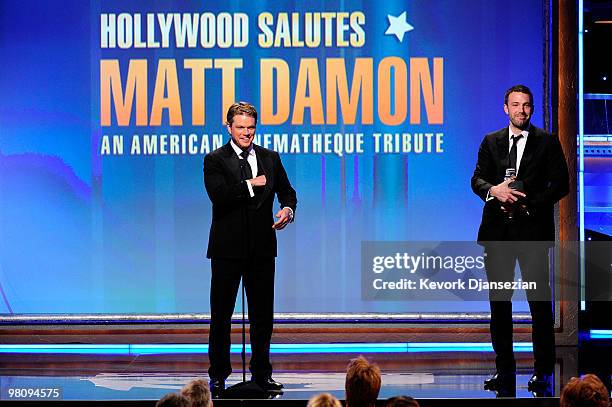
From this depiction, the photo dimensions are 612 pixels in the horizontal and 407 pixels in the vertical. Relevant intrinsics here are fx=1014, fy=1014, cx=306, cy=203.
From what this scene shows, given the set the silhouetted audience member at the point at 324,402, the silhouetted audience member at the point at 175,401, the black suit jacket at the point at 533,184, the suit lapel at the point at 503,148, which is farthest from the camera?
the suit lapel at the point at 503,148

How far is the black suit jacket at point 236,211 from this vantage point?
5055 mm

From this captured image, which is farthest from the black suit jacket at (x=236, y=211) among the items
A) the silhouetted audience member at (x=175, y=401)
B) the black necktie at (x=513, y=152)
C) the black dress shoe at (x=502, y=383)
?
the silhouetted audience member at (x=175, y=401)

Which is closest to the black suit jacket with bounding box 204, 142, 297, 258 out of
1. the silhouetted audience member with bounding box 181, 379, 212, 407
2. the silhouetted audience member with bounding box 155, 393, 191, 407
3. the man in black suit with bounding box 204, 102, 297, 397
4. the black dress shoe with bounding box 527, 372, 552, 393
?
the man in black suit with bounding box 204, 102, 297, 397

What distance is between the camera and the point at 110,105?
659 centimetres

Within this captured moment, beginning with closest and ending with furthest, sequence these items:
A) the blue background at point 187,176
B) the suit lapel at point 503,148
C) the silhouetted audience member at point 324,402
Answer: the silhouetted audience member at point 324,402
the suit lapel at point 503,148
the blue background at point 187,176

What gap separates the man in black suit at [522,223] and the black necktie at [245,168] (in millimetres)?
1158

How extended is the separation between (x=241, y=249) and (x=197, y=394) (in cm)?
192

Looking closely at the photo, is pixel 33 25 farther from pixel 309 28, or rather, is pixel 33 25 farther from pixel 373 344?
pixel 373 344

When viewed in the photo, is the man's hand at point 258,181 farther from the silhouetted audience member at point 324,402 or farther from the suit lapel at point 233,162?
the silhouetted audience member at point 324,402

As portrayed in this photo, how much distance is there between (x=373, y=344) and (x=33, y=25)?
3035 millimetres

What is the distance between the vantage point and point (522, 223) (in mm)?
5066

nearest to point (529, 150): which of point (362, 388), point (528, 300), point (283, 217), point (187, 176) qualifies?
point (528, 300)

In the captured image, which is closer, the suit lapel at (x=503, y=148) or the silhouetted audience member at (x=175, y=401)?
the silhouetted audience member at (x=175, y=401)

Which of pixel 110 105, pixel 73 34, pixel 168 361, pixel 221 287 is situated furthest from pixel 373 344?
pixel 73 34
